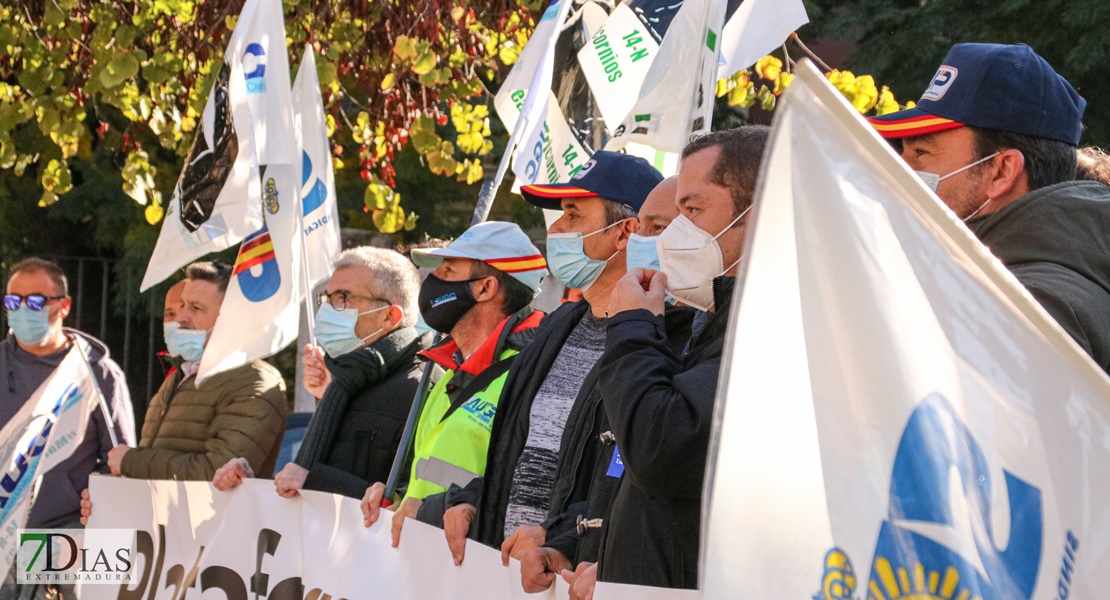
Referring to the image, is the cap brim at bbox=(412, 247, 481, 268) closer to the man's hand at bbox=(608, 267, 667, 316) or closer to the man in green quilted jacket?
the man in green quilted jacket

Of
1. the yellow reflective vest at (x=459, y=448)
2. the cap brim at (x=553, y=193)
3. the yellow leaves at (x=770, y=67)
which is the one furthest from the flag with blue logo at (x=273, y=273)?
the yellow leaves at (x=770, y=67)

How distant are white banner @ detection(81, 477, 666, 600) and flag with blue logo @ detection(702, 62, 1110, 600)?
1.58 m

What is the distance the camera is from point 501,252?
473 cm

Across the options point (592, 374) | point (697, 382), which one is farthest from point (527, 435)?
point (697, 382)

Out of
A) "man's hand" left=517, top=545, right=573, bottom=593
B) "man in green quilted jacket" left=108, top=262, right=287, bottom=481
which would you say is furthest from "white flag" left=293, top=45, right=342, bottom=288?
"man's hand" left=517, top=545, right=573, bottom=593

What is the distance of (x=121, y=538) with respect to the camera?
A: 5.54m

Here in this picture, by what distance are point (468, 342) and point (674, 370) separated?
196 centimetres

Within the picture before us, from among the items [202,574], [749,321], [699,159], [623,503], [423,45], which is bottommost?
[202,574]

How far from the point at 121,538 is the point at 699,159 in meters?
3.35

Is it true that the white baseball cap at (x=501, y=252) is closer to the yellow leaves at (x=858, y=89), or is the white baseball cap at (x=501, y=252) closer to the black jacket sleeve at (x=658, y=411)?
the black jacket sleeve at (x=658, y=411)

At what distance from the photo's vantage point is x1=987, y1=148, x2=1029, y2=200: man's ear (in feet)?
9.29

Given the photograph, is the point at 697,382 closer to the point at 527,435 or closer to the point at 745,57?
the point at 527,435

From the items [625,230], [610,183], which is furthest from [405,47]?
[625,230]

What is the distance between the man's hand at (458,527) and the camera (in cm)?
370
